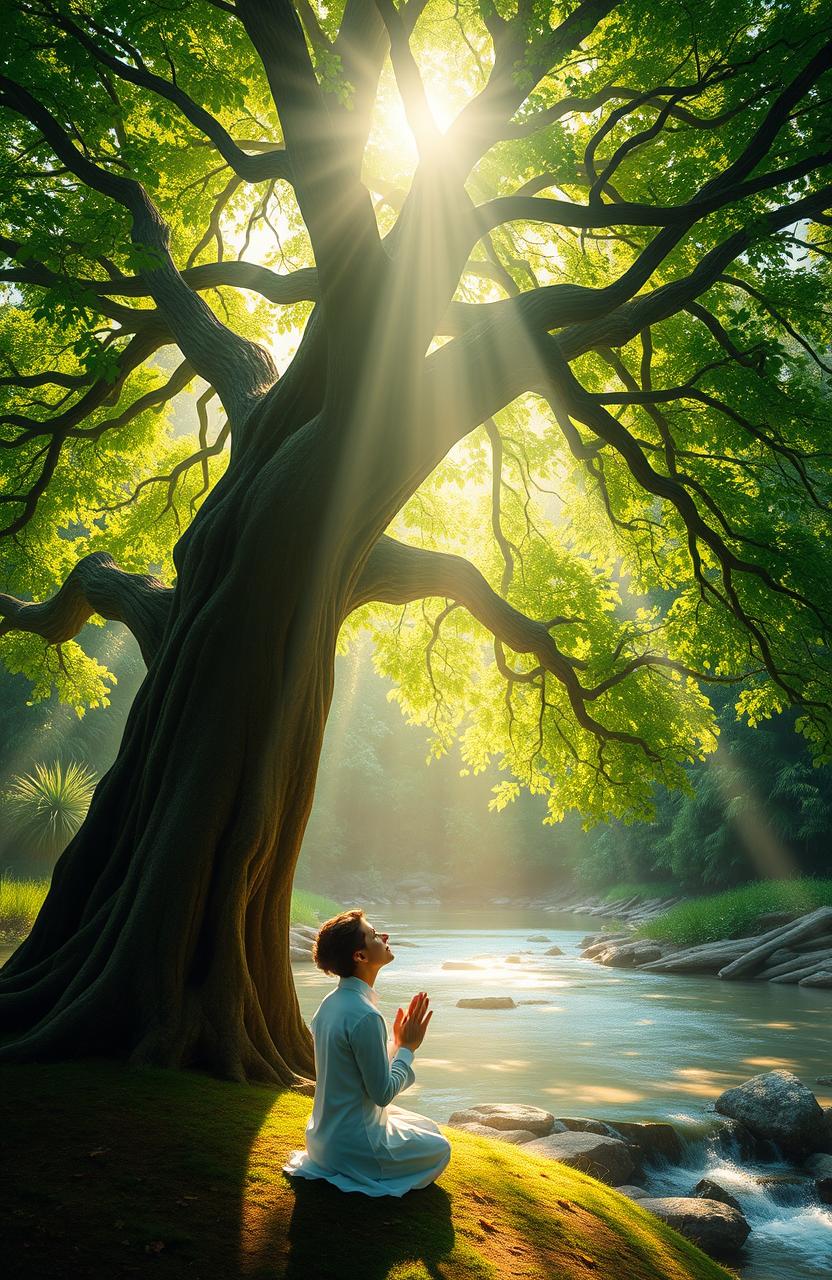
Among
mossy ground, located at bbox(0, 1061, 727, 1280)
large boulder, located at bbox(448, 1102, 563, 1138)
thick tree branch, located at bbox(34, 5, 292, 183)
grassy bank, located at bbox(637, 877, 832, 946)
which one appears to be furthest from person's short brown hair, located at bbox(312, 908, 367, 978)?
grassy bank, located at bbox(637, 877, 832, 946)

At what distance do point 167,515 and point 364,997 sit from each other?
395 inches

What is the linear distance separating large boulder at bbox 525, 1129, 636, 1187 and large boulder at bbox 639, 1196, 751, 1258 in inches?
24.0

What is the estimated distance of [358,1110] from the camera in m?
3.60

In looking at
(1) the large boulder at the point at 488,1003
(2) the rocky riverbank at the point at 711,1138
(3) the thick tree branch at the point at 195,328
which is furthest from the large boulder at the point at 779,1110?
(3) the thick tree branch at the point at 195,328

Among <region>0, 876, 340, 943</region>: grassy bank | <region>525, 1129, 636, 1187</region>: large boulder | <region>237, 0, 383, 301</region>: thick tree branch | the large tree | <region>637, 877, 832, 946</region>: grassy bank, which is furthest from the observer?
<region>637, 877, 832, 946</region>: grassy bank

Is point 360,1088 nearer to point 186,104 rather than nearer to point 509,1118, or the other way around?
point 509,1118

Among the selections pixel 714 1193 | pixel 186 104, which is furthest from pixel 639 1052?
pixel 186 104

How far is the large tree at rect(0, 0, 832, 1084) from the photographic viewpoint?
561 cm

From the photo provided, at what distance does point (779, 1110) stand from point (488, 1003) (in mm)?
7756

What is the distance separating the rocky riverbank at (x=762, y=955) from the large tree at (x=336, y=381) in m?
11.0

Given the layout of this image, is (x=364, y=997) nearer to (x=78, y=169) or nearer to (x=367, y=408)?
(x=367, y=408)

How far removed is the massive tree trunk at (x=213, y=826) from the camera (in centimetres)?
509

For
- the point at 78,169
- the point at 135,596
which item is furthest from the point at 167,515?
the point at 78,169

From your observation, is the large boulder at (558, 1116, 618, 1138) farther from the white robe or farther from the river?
the white robe
